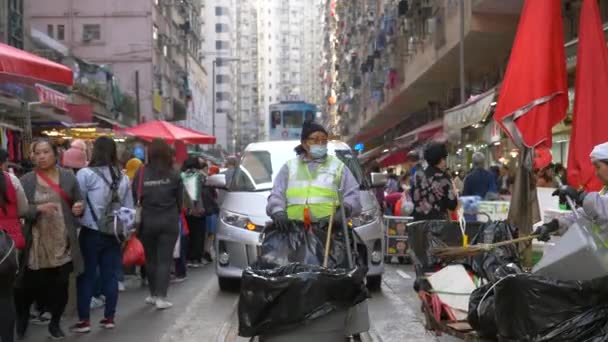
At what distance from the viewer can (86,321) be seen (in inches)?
293

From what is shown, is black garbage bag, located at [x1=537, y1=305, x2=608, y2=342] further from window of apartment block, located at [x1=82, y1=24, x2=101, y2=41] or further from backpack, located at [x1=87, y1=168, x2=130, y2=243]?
window of apartment block, located at [x1=82, y1=24, x2=101, y2=41]

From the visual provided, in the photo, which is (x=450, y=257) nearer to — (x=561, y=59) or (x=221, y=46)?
(x=561, y=59)

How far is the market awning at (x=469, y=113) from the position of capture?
14.2 meters

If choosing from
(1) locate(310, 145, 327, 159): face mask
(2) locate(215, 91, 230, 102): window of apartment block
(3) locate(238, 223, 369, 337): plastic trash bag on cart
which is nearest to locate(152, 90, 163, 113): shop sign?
(1) locate(310, 145, 327, 159): face mask

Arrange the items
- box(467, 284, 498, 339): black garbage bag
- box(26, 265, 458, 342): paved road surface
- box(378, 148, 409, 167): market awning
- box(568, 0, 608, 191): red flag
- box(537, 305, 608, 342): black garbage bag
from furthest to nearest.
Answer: box(378, 148, 409, 167): market awning, box(26, 265, 458, 342): paved road surface, box(568, 0, 608, 191): red flag, box(467, 284, 498, 339): black garbage bag, box(537, 305, 608, 342): black garbage bag

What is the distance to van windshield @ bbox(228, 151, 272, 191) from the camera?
1012 cm

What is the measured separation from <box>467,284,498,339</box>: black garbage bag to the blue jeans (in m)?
3.63

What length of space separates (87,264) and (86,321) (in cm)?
56

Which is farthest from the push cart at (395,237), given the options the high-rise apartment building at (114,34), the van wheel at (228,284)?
the high-rise apartment building at (114,34)

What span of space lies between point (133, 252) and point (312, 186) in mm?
3076

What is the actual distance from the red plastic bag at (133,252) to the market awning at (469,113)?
766 cm

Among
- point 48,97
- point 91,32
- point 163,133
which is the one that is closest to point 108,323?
point 48,97

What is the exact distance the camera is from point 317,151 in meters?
6.23

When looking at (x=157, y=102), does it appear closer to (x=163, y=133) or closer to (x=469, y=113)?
(x=163, y=133)
